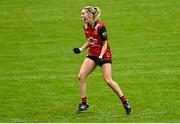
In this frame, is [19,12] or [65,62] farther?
[19,12]

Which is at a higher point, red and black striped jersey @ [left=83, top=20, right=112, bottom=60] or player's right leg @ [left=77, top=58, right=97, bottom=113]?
red and black striped jersey @ [left=83, top=20, right=112, bottom=60]

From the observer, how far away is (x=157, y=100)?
1545cm

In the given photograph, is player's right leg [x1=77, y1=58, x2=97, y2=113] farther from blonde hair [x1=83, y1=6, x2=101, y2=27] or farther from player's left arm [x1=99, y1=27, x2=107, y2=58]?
blonde hair [x1=83, y1=6, x2=101, y2=27]

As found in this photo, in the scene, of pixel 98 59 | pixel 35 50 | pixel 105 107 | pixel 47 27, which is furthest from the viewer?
Answer: pixel 47 27

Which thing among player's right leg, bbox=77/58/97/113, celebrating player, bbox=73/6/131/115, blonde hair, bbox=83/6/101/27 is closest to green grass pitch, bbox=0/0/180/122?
player's right leg, bbox=77/58/97/113

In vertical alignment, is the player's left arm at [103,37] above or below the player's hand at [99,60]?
above

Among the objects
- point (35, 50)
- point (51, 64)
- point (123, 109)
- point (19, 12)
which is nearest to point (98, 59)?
point (123, 109)

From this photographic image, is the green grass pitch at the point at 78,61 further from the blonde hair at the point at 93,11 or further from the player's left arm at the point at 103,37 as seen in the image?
the blonde hair at the point at 93,11

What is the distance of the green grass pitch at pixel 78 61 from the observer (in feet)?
47.7

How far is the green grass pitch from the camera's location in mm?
14547

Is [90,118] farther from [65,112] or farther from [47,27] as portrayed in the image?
[47,27]

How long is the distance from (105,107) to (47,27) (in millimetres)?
15092

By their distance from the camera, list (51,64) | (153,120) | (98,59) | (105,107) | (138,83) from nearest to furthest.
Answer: (153,120) < (98,59) < (105,107) < (138,83) < (51,64)

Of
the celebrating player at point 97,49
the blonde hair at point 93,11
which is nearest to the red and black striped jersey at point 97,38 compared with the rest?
the celebrating player at point 97,49
